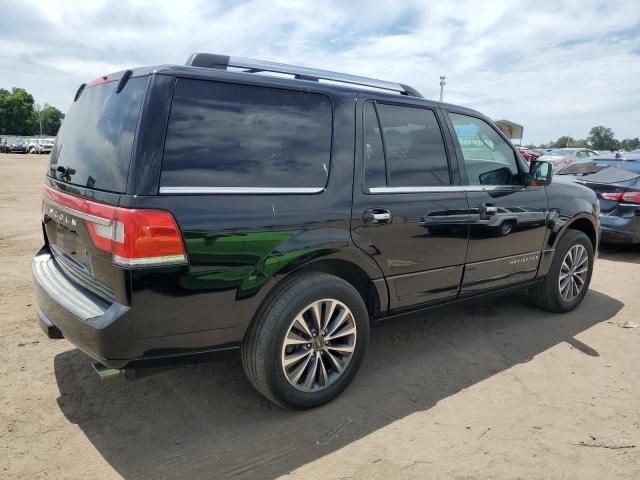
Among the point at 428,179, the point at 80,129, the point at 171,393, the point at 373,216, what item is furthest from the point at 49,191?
the point at 428,179

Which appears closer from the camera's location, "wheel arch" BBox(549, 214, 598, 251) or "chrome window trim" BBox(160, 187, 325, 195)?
"chrome window trim" BBox(160, 187, 325, 195)

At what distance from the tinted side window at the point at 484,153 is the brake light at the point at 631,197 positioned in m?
3.98

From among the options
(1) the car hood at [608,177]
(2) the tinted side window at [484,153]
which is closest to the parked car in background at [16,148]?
(1) the car hood at [608,177]

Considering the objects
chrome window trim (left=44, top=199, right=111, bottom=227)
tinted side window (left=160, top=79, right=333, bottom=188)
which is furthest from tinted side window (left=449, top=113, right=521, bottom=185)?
chrome window trim (left=44, top=199, right=111, bottom=227)

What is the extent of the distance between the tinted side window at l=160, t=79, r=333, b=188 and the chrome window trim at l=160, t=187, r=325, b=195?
0.02 m

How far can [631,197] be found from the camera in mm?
7066

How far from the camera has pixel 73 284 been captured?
2.85 m

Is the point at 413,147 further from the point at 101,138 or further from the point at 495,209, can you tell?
the point at 101,138

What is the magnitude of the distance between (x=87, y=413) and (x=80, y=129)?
166cm

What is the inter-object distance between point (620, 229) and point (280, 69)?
6154mm

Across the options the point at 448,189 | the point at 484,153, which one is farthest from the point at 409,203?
the point at 484,153

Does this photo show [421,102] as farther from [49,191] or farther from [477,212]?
[49,191]

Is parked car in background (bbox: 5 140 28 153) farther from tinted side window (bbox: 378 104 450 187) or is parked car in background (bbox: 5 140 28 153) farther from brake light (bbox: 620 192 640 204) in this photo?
tinted side window (bbox: 378 104 450 187)

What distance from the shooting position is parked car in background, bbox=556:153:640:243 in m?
7.07
